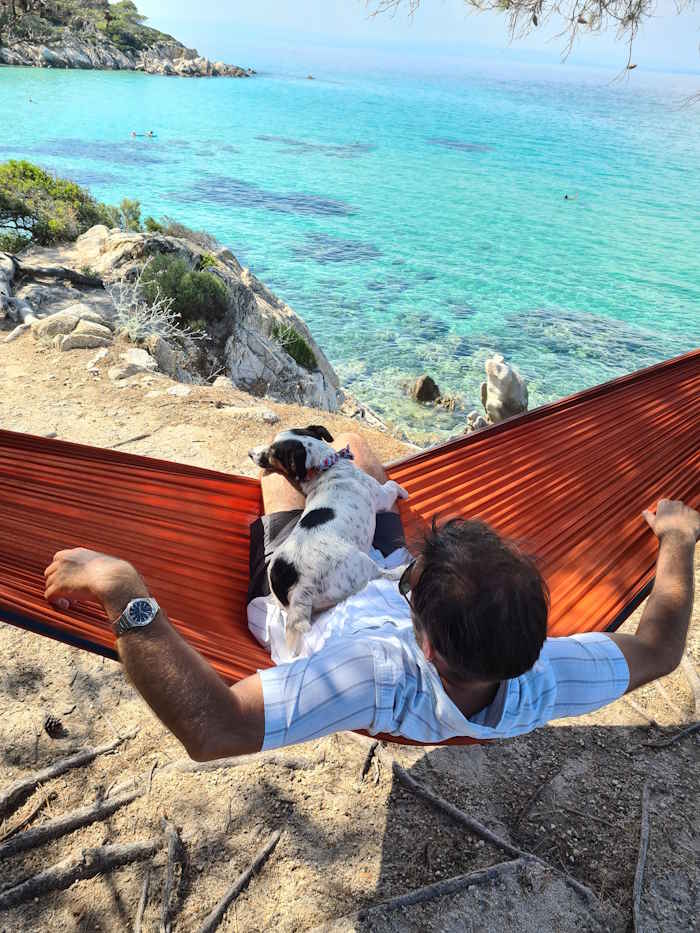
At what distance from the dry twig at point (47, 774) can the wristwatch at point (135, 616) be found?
1249mm

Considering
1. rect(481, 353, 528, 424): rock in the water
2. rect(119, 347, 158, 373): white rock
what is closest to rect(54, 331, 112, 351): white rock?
rect(119, 347, 158, 373): white rock

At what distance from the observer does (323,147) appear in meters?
42.9

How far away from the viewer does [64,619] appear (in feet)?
5.27

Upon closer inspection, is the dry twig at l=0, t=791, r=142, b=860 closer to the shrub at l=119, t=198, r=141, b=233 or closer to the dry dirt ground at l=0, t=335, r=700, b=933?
the dry dirt ground at l=0, t=335, r=700, b=933

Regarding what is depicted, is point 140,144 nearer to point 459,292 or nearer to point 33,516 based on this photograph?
point 459,292

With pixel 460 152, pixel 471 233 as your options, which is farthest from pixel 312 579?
pixel 460 152

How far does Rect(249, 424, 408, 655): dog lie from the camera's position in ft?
6.20

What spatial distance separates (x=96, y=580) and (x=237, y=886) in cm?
114

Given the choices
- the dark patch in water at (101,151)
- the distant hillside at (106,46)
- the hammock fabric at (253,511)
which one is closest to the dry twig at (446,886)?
the hammock fabric at (253,511)

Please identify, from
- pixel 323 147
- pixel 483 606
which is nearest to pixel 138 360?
pixel 483 606

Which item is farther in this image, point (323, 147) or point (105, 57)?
point (105, 57)

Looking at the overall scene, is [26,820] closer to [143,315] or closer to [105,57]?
[143,315]

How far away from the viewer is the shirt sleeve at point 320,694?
1.17m

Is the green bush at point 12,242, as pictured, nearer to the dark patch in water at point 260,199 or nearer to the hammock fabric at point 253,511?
the hammock fabric at point 253,511
